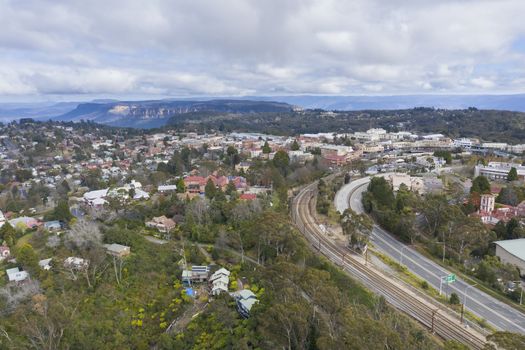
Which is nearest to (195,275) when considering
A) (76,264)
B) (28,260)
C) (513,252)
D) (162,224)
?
(76,264)

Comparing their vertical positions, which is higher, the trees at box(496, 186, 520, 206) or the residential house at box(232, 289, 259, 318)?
the trees at box(496, 186, 520, 206)

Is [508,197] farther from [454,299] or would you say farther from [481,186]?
[454,299]

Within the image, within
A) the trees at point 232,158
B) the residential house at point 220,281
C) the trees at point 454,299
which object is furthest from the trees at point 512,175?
the residential house at point 220,281

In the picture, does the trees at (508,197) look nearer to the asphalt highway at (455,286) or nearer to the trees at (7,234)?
the asphalt highway at (455,286)

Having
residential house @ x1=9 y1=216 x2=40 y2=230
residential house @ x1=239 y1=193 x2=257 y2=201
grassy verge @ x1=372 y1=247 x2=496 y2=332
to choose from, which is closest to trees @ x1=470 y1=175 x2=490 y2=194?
grassy verge @ x1=372 y1=247 x2=496 y2=332

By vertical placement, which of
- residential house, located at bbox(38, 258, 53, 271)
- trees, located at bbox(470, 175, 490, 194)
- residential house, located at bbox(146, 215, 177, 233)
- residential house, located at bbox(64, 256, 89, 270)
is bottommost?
residential house, located at bbox(38, 258, 53, 271)

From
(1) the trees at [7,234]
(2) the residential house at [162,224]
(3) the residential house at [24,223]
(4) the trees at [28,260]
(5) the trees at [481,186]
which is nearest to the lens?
(4) the trees at [28,260]

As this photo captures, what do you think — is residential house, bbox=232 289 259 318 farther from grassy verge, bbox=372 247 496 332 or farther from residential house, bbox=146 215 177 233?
residential house, bbox=146 215 177 233

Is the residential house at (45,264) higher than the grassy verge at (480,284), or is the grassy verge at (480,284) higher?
the residential house at (45,264)

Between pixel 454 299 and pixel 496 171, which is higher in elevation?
pixel 496 171
